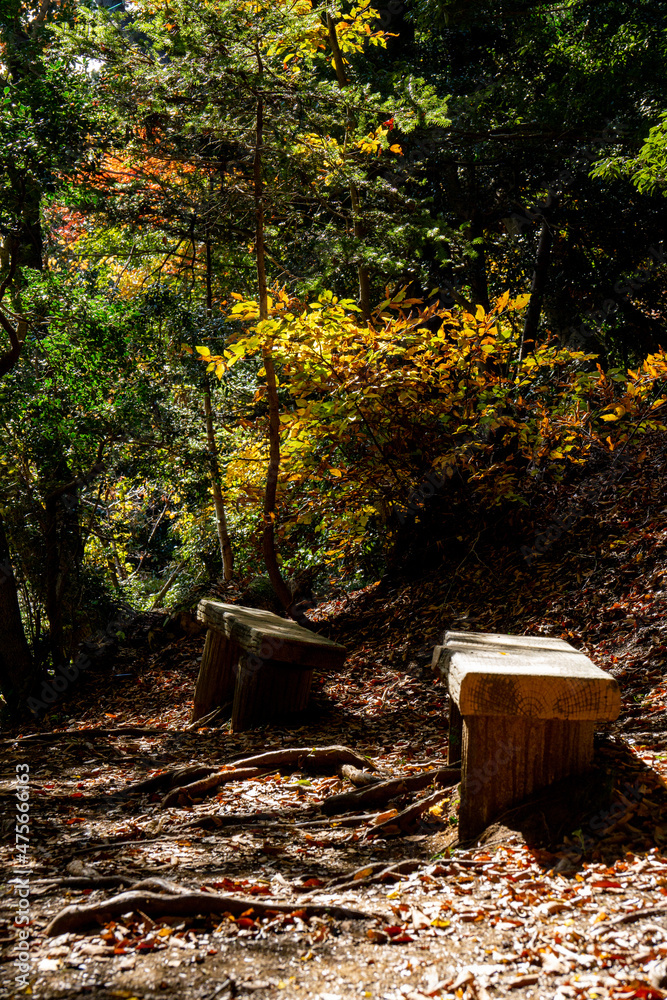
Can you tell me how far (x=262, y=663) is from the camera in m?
4.86

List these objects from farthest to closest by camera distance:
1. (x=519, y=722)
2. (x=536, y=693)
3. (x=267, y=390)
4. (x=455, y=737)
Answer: (x=267, y=390), (x=455, y=737), (x=519, y=722), (x=536, y=693)

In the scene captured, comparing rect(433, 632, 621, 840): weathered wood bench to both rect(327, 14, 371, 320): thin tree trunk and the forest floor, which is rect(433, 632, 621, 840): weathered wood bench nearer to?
the forest floor

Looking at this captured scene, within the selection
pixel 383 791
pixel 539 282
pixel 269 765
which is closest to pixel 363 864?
pixel 383 791

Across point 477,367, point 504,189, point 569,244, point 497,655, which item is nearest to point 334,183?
point 477,367

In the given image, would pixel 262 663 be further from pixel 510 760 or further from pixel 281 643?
pixel 510 760

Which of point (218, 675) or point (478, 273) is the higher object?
point (478, 273)

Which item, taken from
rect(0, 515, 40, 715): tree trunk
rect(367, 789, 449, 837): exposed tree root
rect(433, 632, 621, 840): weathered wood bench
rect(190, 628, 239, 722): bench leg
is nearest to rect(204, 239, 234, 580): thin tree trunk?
rect(0, 515, 40, 715): tree trunk

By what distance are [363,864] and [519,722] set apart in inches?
30.1

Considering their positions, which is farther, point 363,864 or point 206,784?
point 206,784

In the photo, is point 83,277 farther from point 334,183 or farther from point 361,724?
point 361,724

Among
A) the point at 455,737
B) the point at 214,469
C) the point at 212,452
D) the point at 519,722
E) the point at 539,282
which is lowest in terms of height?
the point at 455,737

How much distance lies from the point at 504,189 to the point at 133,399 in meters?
5.27

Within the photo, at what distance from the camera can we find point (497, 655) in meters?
3.09

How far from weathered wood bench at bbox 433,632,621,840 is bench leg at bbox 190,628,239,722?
3.00 meters
